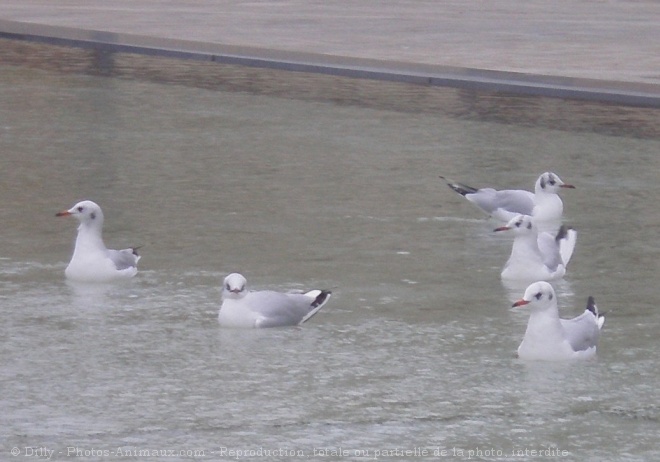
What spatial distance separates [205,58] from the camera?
18.2 meters

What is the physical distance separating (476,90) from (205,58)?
3.59m

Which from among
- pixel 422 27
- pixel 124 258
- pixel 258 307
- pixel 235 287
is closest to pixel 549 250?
pixel 258 307

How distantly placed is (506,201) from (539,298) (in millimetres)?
3005

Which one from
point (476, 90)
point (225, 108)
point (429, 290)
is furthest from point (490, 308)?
point (476, 90)

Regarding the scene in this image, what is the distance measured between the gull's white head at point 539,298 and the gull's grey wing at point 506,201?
2907 millimetres

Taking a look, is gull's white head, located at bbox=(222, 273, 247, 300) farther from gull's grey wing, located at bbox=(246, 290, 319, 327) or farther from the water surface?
the water surface

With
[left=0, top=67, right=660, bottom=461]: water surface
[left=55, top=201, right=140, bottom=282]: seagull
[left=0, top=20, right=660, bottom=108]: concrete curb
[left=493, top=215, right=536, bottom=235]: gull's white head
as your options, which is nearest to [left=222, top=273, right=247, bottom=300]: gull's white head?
[left=0, top=67, right=660, bottom=461]: water surface

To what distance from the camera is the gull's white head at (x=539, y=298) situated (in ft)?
22.3

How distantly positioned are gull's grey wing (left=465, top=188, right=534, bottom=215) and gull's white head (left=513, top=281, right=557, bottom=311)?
9.54 ft

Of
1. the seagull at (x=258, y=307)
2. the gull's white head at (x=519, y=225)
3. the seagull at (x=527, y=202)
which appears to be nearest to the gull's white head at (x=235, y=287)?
the seagull at (x=258, y=307)

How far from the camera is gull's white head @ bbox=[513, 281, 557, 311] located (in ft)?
22.3

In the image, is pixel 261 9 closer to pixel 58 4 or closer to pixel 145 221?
pixel 58 4
